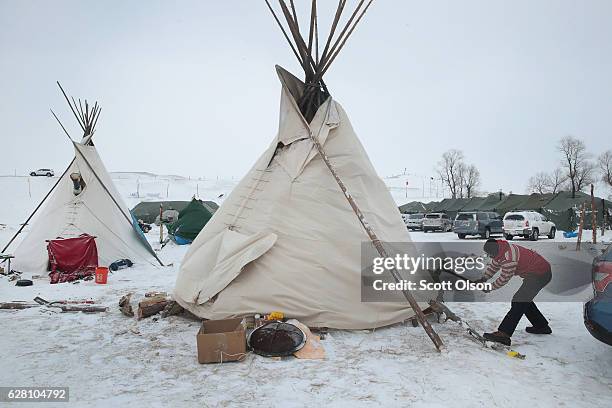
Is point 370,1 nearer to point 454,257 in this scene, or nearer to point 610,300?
point 454,257

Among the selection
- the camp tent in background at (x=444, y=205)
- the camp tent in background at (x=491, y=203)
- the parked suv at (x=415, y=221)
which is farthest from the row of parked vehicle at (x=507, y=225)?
the camp tent in background at (x=444, y=205)

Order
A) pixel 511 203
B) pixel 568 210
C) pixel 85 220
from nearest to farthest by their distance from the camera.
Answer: pixel 85 220, pixel 568 210, pixel 511 203

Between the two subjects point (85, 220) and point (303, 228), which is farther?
point (85, 220)

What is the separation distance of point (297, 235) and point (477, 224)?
17.4 m

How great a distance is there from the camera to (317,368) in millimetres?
4055

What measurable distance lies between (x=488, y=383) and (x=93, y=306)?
580 cm

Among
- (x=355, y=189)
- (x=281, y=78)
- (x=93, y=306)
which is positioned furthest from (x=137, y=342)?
(x=281, y=78)

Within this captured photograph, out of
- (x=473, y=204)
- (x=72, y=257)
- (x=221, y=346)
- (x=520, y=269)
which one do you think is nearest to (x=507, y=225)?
(x=473, y=204)

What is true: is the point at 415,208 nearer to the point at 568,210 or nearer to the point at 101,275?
the point at 568,210

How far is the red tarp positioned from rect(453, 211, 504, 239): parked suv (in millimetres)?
17156

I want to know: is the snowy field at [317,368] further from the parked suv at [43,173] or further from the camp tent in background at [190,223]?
the parked suv at [43,173]

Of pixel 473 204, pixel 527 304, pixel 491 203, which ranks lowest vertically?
pixel 527 304

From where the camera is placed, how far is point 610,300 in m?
3.78

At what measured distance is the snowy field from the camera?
135 inches
